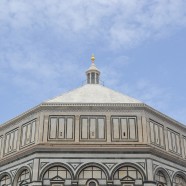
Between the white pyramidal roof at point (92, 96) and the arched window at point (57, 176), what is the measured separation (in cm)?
536

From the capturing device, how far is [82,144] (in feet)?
90.5

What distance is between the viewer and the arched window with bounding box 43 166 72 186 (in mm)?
26422

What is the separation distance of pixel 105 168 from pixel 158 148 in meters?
4.33

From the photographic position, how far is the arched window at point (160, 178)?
2751 cm

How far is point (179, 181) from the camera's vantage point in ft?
96.6

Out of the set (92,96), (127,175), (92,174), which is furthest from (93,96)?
(127,175)

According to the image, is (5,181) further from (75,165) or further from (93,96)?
(93,96)

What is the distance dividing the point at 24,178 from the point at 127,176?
22.2ft

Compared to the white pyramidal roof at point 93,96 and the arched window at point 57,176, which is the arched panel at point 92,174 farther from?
the white pyramidal roof at point 93,96

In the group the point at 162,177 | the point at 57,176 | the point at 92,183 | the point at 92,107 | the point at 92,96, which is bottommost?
the point at 92,183

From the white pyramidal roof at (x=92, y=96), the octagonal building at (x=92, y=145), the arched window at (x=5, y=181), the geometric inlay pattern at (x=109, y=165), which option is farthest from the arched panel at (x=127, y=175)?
the arched window at (x=5, y=181)

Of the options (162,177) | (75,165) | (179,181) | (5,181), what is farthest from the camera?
(179,181)

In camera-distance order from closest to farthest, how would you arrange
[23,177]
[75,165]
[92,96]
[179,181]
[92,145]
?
[75,165], [92,145], [23,177], [179,181], [92,96]

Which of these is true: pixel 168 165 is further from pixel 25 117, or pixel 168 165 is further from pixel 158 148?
pixel 25 117
